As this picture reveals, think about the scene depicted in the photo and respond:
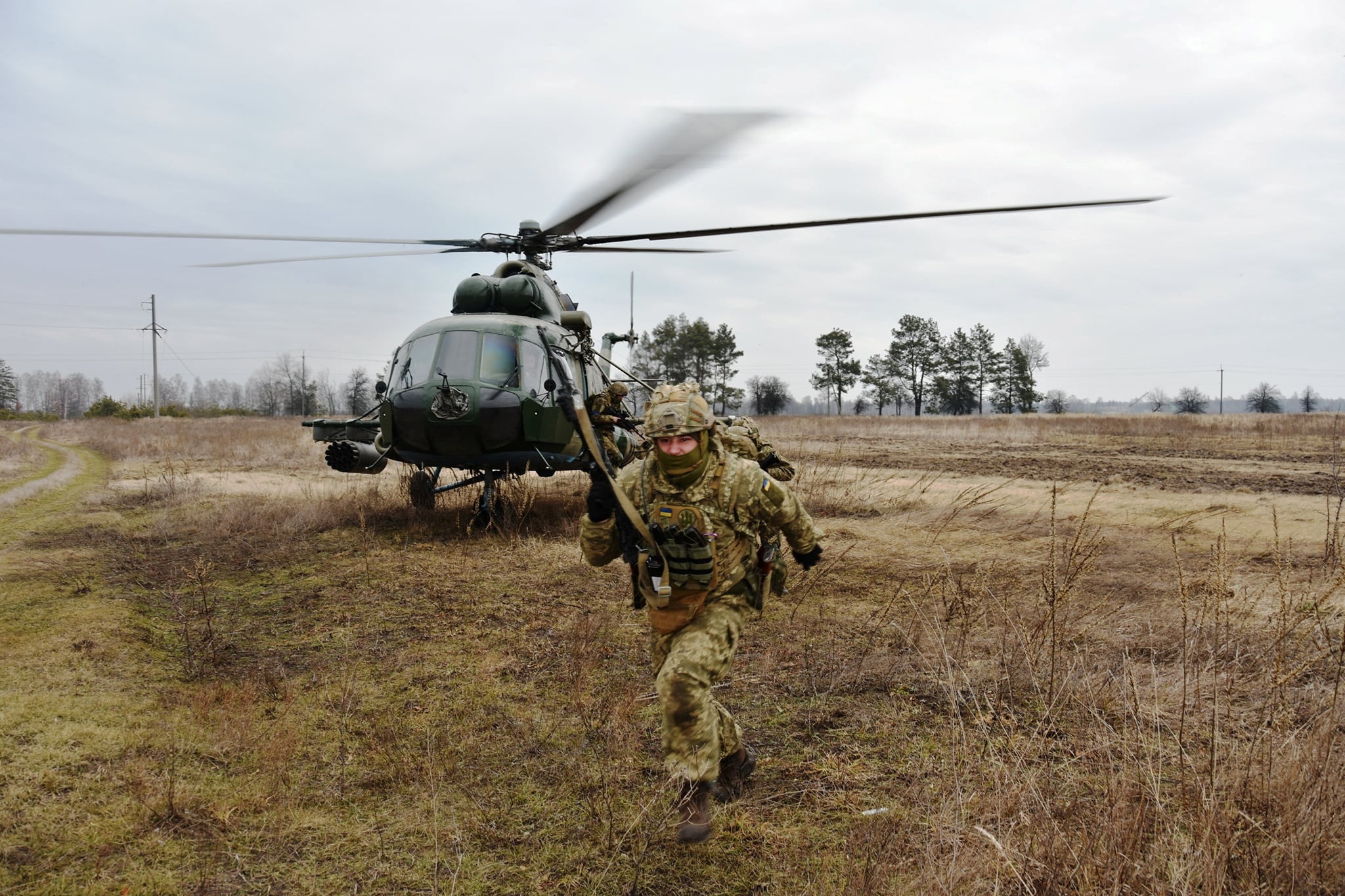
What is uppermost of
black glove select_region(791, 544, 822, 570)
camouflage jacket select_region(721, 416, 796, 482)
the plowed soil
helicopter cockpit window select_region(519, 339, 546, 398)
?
helicopter cockpit window select_region(519, 339, 546, 398)

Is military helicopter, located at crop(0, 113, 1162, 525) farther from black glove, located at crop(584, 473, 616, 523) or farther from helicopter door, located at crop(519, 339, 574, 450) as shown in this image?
black glove, located at crop(584, 473, 616, 523)

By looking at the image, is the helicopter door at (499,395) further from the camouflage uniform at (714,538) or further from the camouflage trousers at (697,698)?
the camouflage trousers at (697,698)

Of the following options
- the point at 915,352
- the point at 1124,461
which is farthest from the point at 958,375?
the point at 1124,461

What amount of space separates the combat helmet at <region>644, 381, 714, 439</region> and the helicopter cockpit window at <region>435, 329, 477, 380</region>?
16.2ft

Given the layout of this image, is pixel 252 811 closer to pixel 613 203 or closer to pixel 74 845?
pixel 74 845

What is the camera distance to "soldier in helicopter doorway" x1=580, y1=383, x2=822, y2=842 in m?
3.01

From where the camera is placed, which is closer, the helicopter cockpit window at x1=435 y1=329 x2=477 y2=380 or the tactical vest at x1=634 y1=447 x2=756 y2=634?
the tactical vest at x1=634 y1=447 x2=756 y2=634

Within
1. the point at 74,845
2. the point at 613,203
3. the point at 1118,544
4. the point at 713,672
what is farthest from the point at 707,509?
the point at 1118,544

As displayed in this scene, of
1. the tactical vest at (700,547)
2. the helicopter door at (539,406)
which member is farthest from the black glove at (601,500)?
the helicopter door at (539,406)

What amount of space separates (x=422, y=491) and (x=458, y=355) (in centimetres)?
270

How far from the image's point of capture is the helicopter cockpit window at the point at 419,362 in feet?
26.3

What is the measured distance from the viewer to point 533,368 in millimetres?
8273

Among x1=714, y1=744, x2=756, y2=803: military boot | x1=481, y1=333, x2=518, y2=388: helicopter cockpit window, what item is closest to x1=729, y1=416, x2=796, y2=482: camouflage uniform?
x1=714, y1=744, x2=756, y2=803: military boot

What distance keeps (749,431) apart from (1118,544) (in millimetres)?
4912
